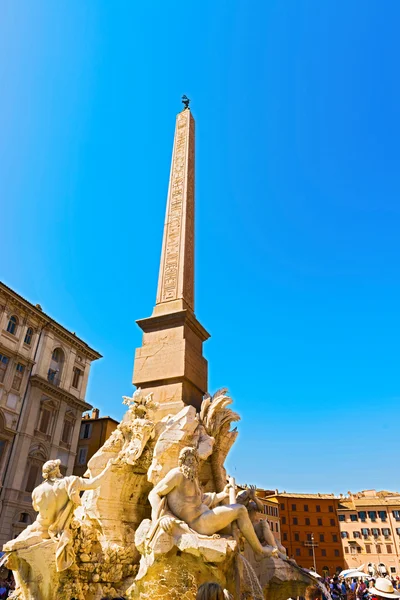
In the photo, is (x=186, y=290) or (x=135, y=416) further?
(x=186, y=290)

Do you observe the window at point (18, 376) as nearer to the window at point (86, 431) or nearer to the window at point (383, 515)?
the window at point (86, 431)

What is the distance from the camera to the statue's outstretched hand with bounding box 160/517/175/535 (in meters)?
4.34

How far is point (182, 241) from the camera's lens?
924 centimetres

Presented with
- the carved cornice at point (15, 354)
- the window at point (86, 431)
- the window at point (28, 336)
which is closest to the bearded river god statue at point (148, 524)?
the carved cornice at point (15, 354)

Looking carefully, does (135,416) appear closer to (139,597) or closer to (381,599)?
(139,597)

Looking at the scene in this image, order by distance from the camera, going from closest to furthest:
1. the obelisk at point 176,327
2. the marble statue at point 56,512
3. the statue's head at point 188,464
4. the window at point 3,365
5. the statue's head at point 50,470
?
the statue's head at point 188,464 → the marble statue at point 56,512 → the statue's head at point 50,470 → the obelisk at point 176,327 → the window at point 3,365

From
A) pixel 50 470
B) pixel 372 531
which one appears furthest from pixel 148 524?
pixel 372 531

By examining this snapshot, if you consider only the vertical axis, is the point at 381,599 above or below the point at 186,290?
below

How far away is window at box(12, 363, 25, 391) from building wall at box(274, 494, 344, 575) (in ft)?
108

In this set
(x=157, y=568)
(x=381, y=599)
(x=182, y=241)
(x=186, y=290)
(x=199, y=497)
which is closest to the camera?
(x=381, y=599)

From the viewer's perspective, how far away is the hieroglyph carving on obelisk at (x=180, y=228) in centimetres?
867

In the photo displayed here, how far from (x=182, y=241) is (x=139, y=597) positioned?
6341 mm

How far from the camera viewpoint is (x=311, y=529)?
43812 mm

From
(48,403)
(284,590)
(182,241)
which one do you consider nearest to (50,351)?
(48,403)
